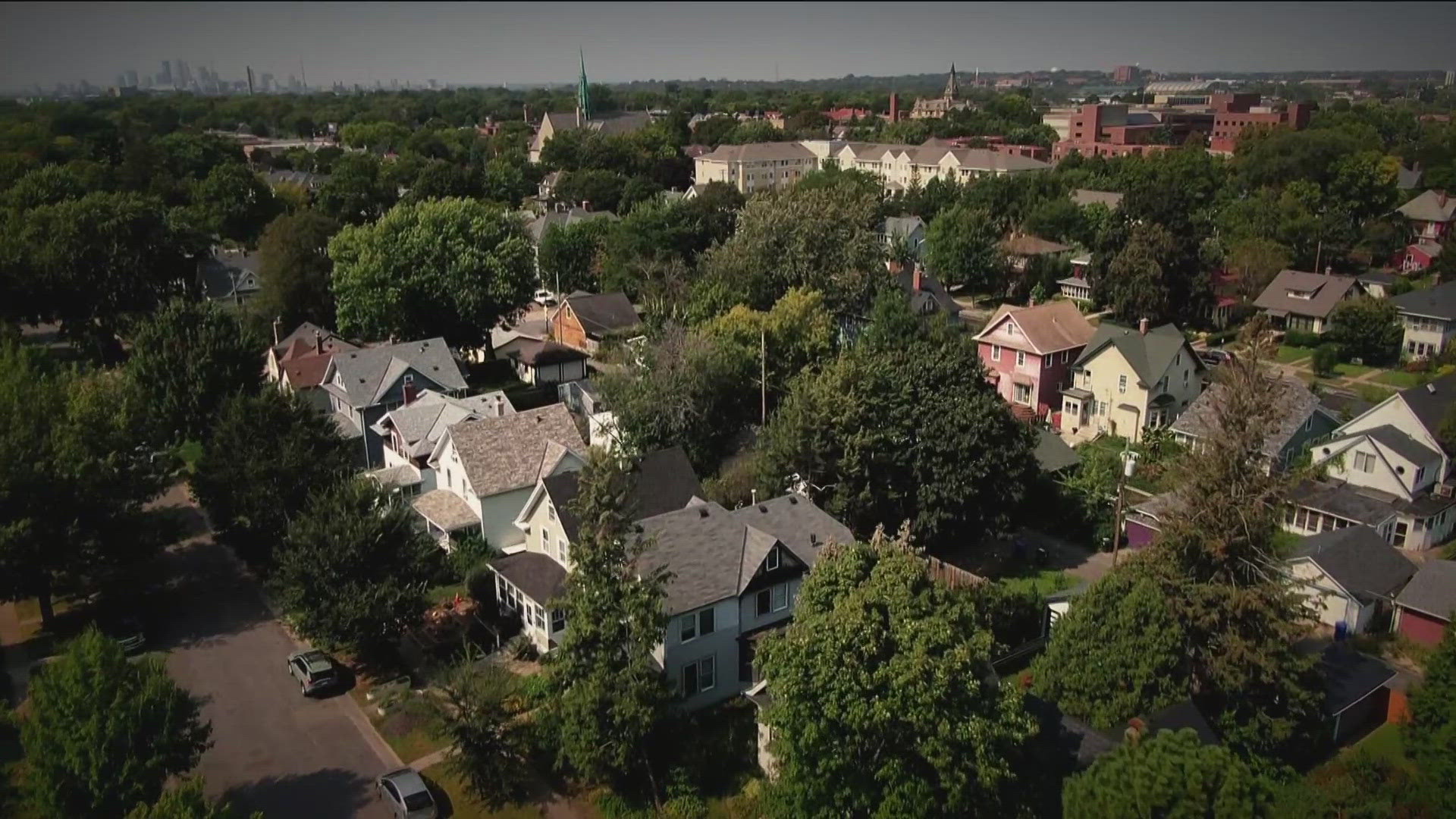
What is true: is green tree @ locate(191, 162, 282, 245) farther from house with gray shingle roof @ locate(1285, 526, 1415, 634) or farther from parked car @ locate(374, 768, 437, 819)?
house with gray shingle roof @ locate(1285, 526, 1415, 634)

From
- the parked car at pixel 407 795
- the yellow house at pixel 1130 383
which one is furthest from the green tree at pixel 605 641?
the yellow house at pixel 1130 383

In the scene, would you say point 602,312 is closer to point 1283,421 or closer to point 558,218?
point 558,218

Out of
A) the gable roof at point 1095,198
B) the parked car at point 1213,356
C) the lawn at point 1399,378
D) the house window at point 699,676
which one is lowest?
the house window at point 699,676

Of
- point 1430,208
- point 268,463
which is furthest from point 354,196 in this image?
point 1430,208

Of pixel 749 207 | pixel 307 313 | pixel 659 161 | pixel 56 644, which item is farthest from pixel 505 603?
pixel 659 161

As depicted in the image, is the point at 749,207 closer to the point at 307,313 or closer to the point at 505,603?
the point at 307,313

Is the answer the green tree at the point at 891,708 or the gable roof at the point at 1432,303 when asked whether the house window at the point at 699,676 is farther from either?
the gable roof at the point at 1432,303
